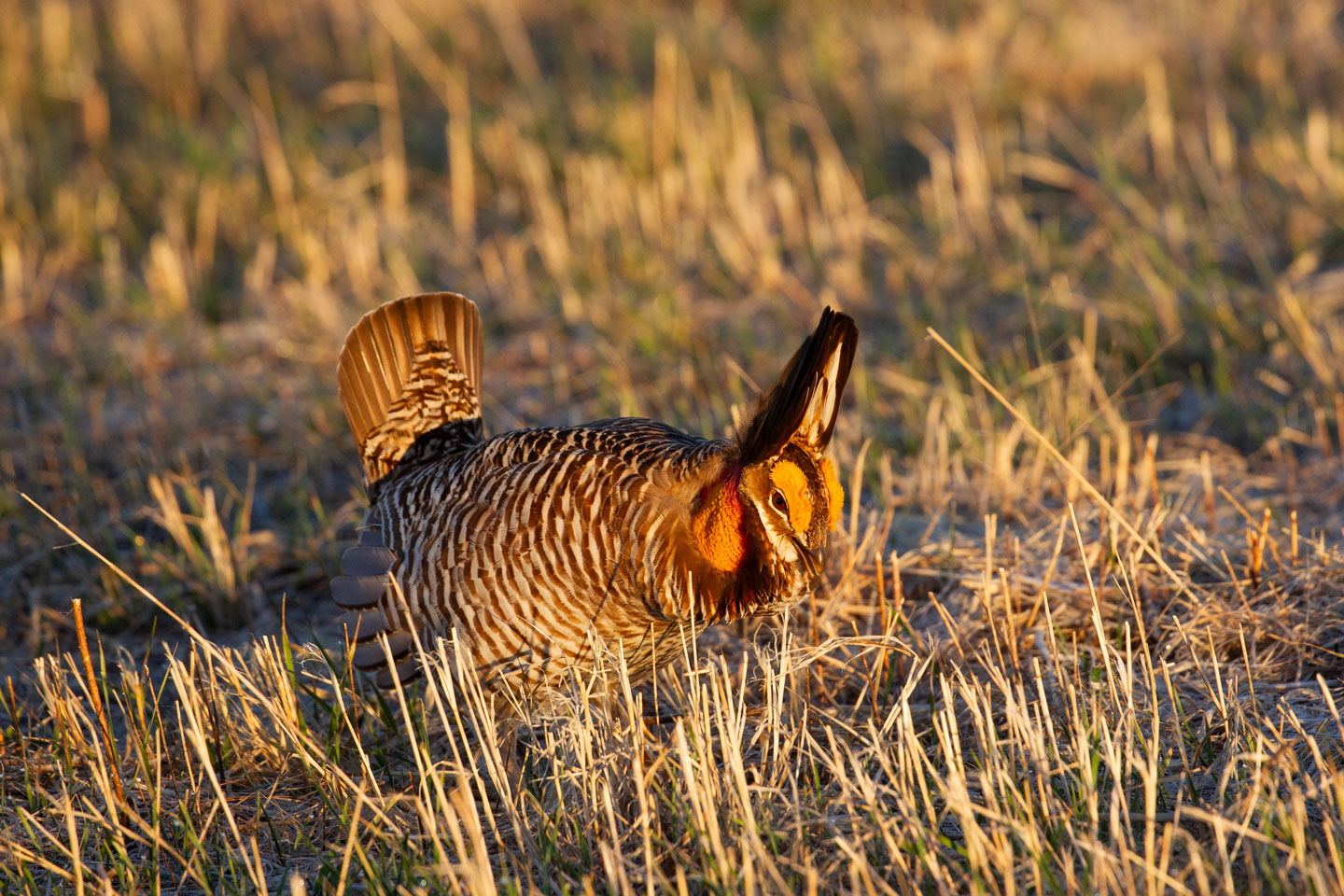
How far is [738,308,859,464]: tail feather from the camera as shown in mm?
2447

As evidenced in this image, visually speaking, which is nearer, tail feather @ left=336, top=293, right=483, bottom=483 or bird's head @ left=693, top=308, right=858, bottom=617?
bird's head @ left=693, top=308, right=858, bottom=617

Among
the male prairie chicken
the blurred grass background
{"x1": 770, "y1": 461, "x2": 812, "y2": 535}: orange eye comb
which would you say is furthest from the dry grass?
{"x1": 770, "y1": 461, "x2": 812, "y2": 535}: orange eye comb

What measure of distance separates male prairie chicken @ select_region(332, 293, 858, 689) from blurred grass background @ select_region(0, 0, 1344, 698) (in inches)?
31.5

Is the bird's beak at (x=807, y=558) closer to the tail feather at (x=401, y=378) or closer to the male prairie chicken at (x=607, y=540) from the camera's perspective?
the male prairie chicken at (x=607, y=540)

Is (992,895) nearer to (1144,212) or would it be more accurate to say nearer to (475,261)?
(1144,212)

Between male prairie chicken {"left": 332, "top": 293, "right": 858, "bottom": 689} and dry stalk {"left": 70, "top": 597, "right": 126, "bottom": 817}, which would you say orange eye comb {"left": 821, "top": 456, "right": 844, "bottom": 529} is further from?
dry stalk {"left": 70, "top": 597, "right": 126, "bottom": 817}

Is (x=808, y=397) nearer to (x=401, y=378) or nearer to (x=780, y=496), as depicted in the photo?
(x=780, y=496)

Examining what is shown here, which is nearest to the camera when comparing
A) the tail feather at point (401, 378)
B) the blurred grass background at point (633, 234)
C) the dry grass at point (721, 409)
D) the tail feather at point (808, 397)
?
the dry grass at point (721, 409)

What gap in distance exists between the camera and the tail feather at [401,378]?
3.29m

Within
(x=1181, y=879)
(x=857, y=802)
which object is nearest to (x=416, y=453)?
(x=857, y=802)

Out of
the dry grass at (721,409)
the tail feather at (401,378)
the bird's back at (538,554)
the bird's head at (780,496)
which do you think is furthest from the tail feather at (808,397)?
the tail feather at (401,378)

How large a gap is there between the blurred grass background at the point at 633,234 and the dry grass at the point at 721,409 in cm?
3

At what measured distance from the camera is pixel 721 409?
4.62 metres

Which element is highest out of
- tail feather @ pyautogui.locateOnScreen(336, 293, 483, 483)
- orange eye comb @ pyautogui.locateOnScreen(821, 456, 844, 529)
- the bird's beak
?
tail feather @ pyautogui.locateOnScreen(336, 293, 483, 483)
